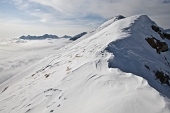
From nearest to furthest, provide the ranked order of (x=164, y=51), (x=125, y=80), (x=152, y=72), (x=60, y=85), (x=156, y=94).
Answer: (x=156, y=94)
(x=125, y=80)
(x=60, y=85)
(x=152, y=72)
(x=164, y=51)

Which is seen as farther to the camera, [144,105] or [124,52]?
[124,52]

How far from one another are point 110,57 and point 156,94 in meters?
6.20

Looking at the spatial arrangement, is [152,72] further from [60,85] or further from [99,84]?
[60,85]

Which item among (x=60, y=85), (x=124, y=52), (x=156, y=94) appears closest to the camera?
(x=156, y=94)

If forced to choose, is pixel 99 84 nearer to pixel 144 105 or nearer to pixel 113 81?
pixel 113 81

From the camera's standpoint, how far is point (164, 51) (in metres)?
18.5

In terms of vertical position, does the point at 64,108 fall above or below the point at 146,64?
below

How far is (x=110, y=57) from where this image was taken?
10.9 metres

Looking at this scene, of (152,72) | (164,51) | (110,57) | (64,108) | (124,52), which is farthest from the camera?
(164,51)

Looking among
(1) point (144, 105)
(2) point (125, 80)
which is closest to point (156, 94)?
(1) point (144, 105)

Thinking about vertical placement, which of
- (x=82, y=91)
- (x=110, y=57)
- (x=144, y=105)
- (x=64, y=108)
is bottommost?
(x=64, y=108)

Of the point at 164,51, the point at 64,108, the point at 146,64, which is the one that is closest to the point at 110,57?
the point at 146,64

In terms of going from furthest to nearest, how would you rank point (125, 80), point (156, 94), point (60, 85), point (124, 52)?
point (124, 52) → point (60, 85) → point (125, 80) → point (156, 94)

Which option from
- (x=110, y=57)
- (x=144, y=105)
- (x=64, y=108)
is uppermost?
(x=110, y=57)
